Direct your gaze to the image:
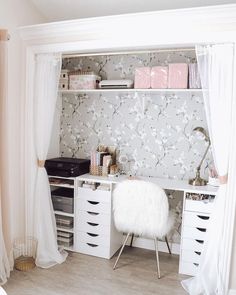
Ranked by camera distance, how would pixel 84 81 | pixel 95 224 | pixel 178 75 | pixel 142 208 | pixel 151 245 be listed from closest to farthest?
pixel 142 208, pixel 178 75, pixel 95 224, pixel 84 81, pixel 151 245

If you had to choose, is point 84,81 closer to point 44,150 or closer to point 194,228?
point 44,150

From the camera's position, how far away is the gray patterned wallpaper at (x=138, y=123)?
117 inches

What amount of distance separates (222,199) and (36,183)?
1.76 metres

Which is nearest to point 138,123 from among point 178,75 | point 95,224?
point 178,75

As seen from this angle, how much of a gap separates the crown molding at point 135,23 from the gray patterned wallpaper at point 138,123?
2.20 feet

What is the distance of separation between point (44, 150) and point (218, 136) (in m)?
1.65

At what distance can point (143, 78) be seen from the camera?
9.21 feet

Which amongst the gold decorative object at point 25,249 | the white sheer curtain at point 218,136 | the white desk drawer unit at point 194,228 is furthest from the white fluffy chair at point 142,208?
the gold decorative object at point 25,249

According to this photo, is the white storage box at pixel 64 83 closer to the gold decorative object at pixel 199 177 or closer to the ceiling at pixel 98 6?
the ceiling at pixel 98 6

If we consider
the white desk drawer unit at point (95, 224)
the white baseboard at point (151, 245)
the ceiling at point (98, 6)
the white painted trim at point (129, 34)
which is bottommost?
the white baseboard at point (151, 245)

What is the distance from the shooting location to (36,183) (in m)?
2.84

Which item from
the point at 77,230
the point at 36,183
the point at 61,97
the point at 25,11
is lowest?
the point at 77,230

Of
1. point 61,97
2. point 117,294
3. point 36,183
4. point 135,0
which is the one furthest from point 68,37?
point 117,294

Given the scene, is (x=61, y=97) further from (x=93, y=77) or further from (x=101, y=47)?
(x=101, y=47)
